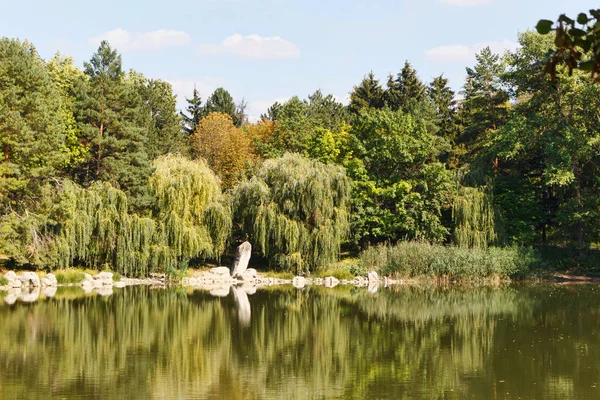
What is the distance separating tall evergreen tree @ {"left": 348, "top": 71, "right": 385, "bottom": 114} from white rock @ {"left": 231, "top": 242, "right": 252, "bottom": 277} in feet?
65.3

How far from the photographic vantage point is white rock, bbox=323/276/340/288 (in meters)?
33.6

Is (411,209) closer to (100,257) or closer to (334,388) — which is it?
(100,257)

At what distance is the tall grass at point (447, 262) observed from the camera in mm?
34281

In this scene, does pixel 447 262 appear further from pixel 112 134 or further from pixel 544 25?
pixel 544 25

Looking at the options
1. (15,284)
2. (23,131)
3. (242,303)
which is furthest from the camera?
(23,131)

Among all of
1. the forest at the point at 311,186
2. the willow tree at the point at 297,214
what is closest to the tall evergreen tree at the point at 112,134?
the forest at the point at 311,186

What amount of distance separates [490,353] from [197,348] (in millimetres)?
6503

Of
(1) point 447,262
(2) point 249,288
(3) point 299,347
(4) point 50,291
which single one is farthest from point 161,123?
(3) point 299,347

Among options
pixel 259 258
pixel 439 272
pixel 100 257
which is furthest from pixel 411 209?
pixel 100 257

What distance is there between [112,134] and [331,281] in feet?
46.4

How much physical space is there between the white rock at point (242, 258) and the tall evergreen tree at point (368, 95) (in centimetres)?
1989

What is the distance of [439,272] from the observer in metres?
34.4

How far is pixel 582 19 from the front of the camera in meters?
3.25

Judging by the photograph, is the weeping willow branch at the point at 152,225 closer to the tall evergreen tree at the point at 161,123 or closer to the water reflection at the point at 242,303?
the water reflection at the point at 242,303
